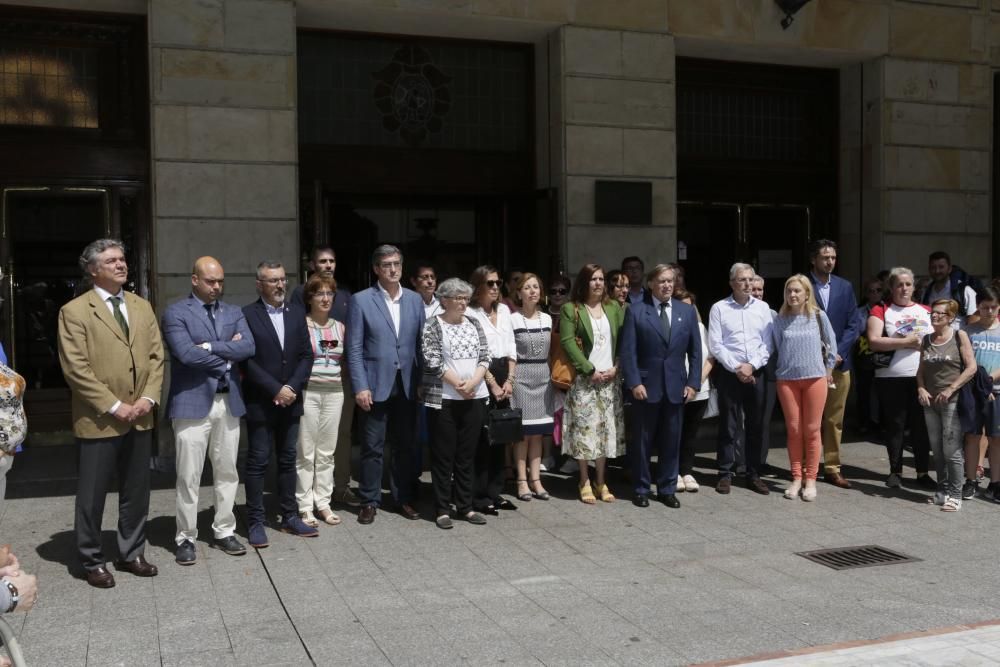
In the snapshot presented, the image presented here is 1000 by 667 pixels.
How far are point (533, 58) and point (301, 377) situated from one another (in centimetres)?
589

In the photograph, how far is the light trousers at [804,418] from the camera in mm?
8516

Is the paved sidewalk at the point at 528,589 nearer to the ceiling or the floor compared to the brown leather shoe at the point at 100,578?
nearer to the floor

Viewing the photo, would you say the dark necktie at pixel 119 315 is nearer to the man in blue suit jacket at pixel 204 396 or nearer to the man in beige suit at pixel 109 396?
the man in beige suit at pixel 109 396

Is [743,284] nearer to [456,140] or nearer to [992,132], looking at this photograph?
[456,140]

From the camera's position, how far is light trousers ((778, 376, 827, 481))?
8.52m

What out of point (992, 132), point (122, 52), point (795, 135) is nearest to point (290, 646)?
point (122, 52)

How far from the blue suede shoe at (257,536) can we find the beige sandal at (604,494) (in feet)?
9.12

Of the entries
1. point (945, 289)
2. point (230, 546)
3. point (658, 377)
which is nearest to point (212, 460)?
point (230, 546)

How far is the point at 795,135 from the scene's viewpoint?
12.9m

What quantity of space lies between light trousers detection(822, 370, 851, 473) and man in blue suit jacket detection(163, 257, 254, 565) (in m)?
5.19

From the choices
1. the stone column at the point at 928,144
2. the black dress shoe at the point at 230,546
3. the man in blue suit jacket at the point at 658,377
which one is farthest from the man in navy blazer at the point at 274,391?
the stone column at the point at 928,144

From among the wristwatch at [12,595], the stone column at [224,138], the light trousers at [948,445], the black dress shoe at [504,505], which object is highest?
the stone column at [224,138]

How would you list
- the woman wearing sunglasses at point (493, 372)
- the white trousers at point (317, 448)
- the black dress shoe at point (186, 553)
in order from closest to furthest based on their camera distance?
the black dress shoe at point (186, 553)
the white trousers at point (317, 448)
the woman wearing sunglasses at point (493, 372)

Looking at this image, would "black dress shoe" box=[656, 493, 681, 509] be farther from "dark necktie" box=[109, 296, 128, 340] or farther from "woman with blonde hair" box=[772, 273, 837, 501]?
"dark necktie" box=[109, 296, 128, 340]
